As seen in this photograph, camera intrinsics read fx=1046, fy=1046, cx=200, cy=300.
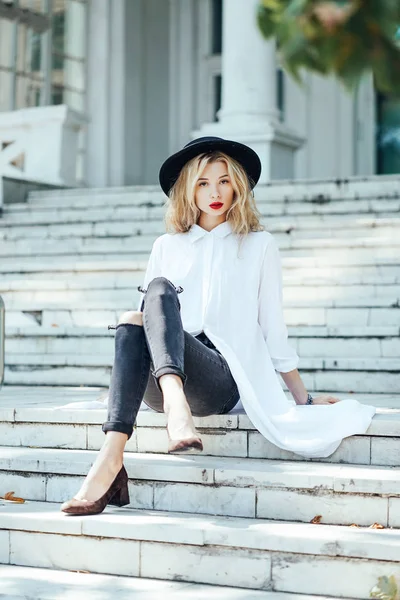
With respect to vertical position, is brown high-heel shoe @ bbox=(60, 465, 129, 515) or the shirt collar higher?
the shirt collar

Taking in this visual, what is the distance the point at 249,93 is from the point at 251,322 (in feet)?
21.7

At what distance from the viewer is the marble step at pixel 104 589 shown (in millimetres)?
3104

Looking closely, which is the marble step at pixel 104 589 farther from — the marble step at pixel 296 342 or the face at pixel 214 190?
the marble step at pixel 296 342

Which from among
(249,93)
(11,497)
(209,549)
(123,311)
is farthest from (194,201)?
(249,93)

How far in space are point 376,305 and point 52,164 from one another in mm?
5219

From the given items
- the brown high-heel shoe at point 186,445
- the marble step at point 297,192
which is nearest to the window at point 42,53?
the marble step at point 297,192

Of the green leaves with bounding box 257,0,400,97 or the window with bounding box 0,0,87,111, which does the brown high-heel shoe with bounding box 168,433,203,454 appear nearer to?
the green leaves with bounding box 257,0,400,97

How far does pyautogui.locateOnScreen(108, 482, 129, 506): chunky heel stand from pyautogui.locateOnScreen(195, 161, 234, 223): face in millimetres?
1145

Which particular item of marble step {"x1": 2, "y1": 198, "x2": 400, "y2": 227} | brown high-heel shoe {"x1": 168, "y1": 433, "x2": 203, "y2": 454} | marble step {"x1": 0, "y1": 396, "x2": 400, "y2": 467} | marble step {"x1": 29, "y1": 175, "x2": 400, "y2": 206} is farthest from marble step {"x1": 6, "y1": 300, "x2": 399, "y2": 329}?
brown high-heel shoe {"x1": 168, "y1": 433, "x2": 203, "y2": 454}

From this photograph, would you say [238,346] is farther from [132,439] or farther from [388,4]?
[388,4]

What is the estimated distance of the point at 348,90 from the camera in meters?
1.38

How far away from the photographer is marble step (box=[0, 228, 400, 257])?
276 inches

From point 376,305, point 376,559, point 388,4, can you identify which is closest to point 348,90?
point 388,4

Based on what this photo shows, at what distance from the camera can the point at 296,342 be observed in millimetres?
5816
